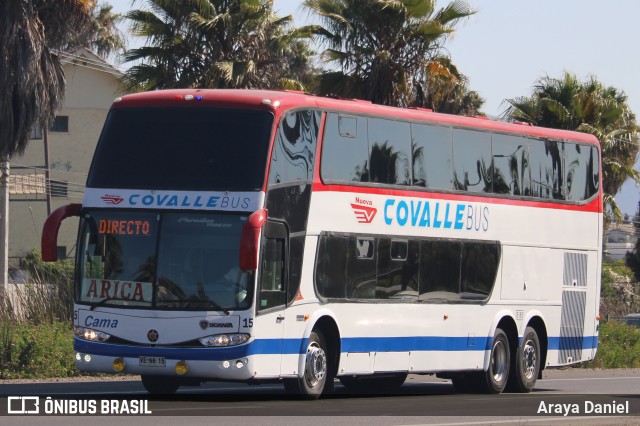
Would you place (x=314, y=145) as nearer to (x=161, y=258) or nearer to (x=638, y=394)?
(x=161, y=258)

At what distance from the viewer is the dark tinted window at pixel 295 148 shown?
58.2ft

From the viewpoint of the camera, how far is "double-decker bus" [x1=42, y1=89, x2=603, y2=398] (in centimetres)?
1730

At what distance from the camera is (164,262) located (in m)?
17.5

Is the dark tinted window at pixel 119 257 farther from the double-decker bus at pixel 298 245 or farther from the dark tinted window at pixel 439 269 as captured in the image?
the dark tinted window at pixel 439 269

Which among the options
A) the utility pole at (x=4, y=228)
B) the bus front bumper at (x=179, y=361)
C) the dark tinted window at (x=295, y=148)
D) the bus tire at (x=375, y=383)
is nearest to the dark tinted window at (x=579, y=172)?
the bus tire at (x=375, y=383)

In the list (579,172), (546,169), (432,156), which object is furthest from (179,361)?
(579,172)

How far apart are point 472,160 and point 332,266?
4358 mm

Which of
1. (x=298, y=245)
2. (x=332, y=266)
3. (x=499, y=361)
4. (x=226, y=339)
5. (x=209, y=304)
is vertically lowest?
(x=499, y=361)

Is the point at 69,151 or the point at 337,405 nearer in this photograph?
the point at 337,405

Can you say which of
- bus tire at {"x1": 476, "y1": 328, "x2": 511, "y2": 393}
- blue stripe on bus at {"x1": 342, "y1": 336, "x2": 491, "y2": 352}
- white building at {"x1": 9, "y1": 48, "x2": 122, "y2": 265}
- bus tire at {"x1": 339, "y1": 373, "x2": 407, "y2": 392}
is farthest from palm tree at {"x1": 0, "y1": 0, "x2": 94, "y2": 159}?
white building at {"x1": 9, "y1": 48, "x2": 122, "y2": 265}

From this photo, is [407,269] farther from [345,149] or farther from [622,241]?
[622,241]

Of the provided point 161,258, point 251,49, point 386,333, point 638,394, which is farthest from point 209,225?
point 251,49

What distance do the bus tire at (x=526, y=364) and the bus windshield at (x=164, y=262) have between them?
302 inches

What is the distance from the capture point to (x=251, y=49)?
3669 centimetres
